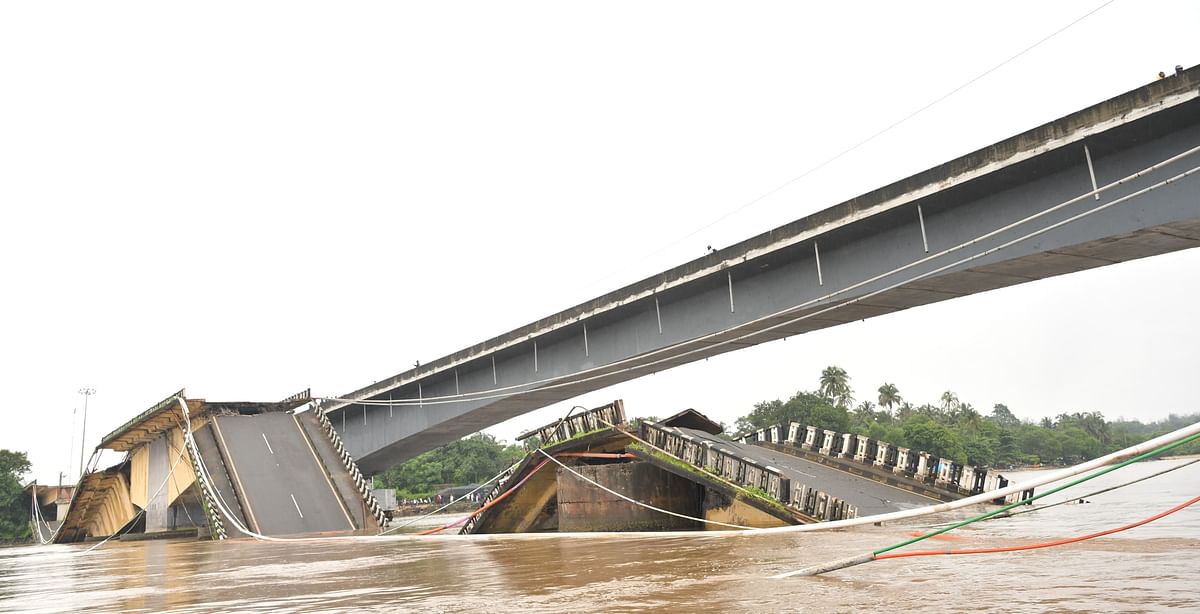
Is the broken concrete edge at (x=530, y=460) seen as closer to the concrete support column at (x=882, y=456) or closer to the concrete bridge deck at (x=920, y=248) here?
the concrete bridge deck at (x=920, y=248)

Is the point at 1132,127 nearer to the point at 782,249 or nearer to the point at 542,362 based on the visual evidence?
the point at 782,249

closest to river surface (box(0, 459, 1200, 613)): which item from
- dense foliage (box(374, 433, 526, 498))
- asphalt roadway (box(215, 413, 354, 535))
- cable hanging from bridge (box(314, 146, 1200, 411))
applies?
cable hanging from bridge (box(314, 146, 1200, 411))

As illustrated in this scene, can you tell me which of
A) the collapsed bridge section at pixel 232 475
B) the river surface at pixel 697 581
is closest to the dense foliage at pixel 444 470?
the collapsed bridge section at pixel 232 475

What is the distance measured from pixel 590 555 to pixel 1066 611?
729 cm

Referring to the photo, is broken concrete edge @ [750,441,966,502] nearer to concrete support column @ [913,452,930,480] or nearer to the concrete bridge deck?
concrete support column @ [913,452,930,480]

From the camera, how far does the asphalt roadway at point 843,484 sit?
2089 cm

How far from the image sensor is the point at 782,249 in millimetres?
23516

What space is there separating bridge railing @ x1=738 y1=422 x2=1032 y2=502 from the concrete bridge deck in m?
5.32

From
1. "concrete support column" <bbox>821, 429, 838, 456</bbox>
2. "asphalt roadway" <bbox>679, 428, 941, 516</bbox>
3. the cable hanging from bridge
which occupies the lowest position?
"asphalt roadway" <bbox>679, 428, 941, 516</bbox>

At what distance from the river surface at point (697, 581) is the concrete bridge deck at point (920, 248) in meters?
7.07

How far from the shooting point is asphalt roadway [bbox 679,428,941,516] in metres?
20.9

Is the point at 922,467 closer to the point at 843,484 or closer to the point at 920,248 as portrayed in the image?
the point at 843,484

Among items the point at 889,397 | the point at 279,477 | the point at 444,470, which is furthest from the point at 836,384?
the point at 279,477

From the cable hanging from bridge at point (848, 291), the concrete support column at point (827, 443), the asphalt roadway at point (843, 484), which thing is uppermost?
the cable hanging from bridge at point (848, 291)
